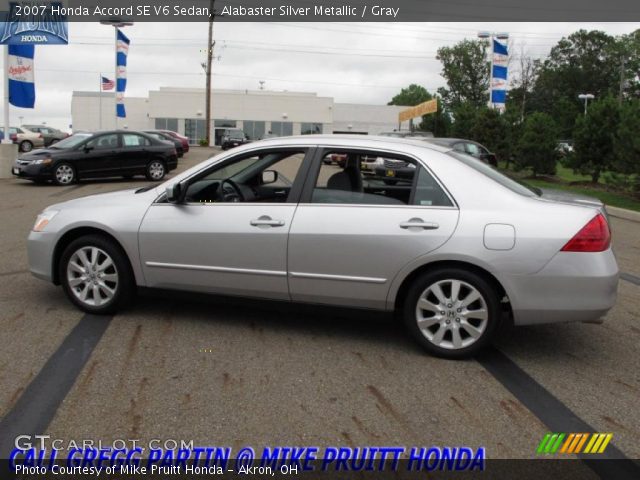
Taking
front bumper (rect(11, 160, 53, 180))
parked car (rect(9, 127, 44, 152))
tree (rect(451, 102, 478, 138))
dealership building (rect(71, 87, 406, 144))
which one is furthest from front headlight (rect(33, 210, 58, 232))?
dealership building (rect(71, 87, 406, 144))

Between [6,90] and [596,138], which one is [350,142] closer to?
[596,138]

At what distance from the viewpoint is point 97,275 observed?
5.46 meters

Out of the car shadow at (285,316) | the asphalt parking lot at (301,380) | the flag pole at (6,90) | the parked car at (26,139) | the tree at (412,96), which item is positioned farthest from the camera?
the tree at (412,96)

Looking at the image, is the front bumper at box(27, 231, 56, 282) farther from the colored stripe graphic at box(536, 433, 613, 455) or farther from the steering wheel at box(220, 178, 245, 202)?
the colored stripe graphic at box(536, 433, 613, 455)

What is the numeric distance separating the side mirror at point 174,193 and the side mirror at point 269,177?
92 cm

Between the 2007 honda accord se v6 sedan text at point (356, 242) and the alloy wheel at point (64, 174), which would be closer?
the 2007 honda accord se v6 sedan text at point (356, 242)

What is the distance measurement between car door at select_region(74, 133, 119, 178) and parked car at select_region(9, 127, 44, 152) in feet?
74.0

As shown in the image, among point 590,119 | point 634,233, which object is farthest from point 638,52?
point 634,233

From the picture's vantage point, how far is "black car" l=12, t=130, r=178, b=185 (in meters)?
17.5

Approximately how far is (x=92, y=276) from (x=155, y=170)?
14.8 metres

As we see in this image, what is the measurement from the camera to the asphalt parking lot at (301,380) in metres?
3.54

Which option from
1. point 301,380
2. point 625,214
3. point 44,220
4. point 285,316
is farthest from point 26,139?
point 301,380

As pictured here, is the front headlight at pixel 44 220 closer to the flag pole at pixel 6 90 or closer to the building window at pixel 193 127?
the flag pole at pixel 6 90

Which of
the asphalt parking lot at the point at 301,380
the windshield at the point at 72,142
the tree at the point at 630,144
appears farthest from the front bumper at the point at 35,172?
the tree at the point at 630,144
